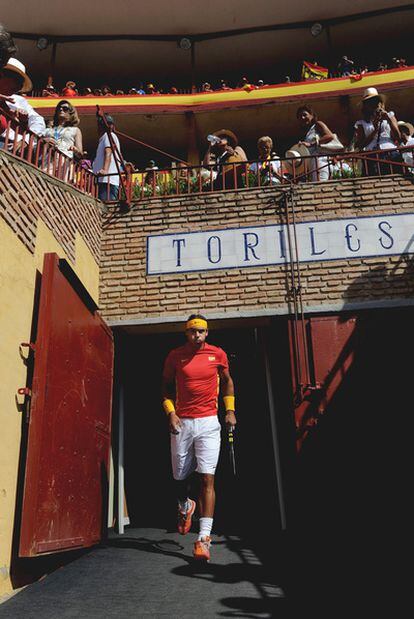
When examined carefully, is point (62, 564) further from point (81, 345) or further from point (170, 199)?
point (170, 199)

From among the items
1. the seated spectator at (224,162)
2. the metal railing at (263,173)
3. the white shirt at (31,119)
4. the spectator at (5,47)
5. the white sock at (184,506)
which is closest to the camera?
the spectator at (5,47)

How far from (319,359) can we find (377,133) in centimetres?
362

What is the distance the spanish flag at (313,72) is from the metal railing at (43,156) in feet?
27.4

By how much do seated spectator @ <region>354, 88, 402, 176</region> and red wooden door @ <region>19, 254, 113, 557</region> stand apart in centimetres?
442

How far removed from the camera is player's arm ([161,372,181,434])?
4945 millimetres

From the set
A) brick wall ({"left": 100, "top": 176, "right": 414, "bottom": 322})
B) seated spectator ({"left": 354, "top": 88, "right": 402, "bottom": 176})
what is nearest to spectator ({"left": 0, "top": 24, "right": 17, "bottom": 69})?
brick wall ({"left": 100, "top": 176, "right": 414, "bottom": 322})

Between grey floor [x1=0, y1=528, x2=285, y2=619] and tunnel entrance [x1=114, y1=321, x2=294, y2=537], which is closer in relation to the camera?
grey floor [x1=0, y1=528, x2=285, y2=619]

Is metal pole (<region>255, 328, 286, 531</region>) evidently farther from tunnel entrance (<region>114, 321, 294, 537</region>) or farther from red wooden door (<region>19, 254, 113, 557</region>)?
red wooden door (<region>19, 254, 113, 557</region>)

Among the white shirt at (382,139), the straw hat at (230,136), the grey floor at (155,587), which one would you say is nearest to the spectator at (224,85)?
the straw hat at (230,136)

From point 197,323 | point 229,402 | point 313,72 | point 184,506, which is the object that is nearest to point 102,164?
point 197,323

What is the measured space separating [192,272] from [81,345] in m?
2.14

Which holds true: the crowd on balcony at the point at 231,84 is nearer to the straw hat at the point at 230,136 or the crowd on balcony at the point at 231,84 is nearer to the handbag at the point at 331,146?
the straw hat at the point at 230,136

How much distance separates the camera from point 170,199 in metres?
7.42

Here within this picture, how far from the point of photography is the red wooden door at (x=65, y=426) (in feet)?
13.4
